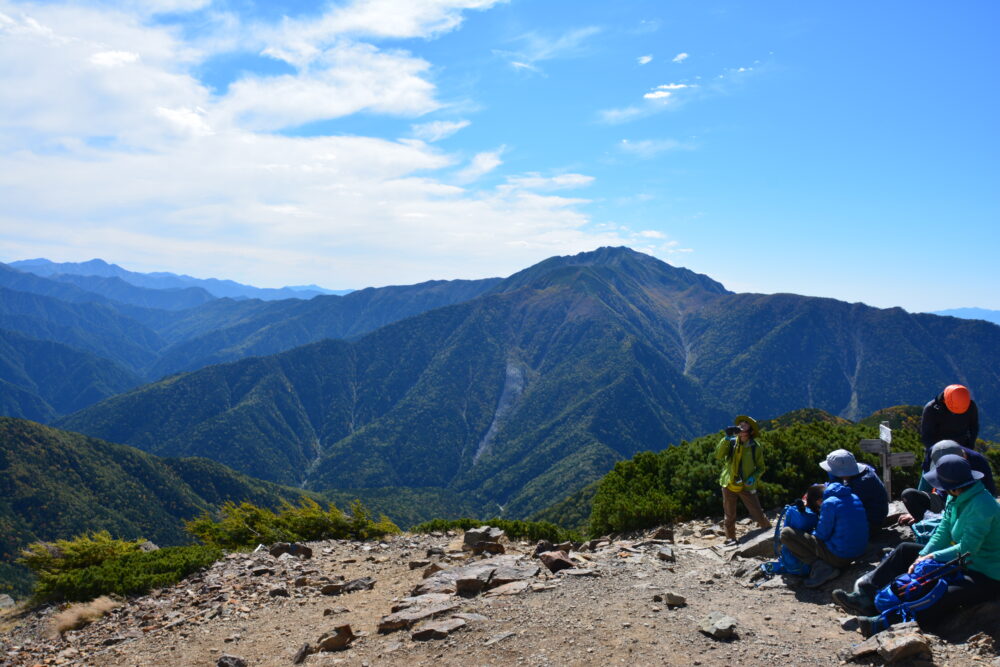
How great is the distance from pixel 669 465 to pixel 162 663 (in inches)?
479

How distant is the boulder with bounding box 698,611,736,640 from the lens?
20.4 feet

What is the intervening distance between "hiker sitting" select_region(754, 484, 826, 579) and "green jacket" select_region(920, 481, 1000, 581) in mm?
1874

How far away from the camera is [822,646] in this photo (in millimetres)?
5910

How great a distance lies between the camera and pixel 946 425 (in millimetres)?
7965

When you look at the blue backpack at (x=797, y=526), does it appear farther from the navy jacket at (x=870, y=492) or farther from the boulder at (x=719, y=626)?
the boulder at (x=719, y=626)

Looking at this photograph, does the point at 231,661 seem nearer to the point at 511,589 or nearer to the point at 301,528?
the point at 511,589

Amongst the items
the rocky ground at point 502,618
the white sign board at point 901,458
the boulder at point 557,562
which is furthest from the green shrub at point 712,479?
the boulder at point 557,562

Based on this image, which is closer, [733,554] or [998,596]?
[998,596]

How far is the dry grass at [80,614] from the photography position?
9.88 meters

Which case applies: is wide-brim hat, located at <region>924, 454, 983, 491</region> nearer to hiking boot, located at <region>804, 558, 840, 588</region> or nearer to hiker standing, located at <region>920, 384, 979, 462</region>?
hiker standing, located at <region>920, 384, 979, 462</region>

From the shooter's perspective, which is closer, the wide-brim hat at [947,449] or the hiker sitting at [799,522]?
the wide-brim hat at [947,449]

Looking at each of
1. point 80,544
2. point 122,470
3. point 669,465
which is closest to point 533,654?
point 669,465

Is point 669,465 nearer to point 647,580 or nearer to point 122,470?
point 647,580

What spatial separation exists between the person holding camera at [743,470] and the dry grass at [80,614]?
463 inches
